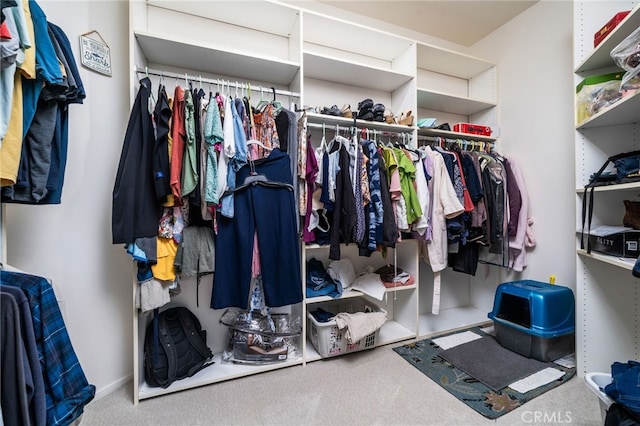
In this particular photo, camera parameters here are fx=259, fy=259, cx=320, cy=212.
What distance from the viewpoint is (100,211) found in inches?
57.3

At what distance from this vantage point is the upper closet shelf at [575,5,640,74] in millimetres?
1181

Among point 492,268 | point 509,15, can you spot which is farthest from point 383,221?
point 509,15

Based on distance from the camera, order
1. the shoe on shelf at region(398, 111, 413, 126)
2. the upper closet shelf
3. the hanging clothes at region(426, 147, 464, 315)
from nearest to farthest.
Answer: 1. the upper closet shelf
2. the hanging clothes at region(426, 147, 464, 315)
3. the shoe on shelf at region(398, 111, 413, 126)

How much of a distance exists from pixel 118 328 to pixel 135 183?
0.91 meters

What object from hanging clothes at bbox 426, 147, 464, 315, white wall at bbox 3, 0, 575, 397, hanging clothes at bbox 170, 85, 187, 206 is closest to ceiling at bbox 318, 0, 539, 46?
white wall at bbox 3, 0, 575, 397

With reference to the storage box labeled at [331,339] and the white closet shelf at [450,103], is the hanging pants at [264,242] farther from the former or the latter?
the white closet shelf at [450,103]

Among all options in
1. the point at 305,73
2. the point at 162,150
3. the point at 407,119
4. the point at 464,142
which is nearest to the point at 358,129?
the point at 407,119

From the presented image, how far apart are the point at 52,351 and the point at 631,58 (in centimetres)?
250

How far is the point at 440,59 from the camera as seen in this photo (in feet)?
7.60

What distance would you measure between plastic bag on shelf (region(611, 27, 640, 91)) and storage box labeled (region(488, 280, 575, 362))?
1.24m

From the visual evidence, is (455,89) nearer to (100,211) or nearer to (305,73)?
(305,73)

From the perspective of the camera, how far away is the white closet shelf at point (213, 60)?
1.48 meters

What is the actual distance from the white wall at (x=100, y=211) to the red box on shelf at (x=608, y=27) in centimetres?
50

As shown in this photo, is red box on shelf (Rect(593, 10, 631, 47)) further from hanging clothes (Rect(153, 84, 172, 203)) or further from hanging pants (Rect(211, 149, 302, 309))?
hanging clothes (Rect(153, 84, 172, 203))
